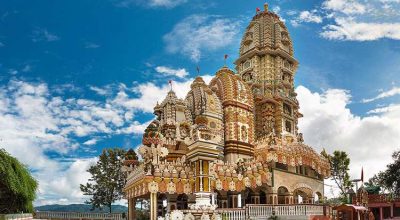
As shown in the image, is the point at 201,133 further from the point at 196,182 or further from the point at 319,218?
the point at 319,218

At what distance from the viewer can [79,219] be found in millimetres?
27875

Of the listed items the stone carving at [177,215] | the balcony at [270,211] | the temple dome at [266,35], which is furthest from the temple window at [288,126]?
the stone carving at [177,215]

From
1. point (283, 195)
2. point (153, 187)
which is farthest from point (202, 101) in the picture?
point (153, 187)

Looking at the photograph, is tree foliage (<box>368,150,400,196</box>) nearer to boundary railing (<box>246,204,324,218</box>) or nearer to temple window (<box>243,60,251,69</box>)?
boundary railing (<box>246,204,324,218</box>)

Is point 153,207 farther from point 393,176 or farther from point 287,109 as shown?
point 393,176

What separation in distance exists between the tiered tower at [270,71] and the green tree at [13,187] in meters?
19.5

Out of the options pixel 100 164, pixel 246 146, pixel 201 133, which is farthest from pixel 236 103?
pixel 100 164

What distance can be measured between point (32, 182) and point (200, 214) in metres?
17.4

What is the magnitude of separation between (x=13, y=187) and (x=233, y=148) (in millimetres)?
16102

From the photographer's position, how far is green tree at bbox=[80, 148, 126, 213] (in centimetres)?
3822

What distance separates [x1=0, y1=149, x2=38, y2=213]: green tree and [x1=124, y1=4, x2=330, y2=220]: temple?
7.65m

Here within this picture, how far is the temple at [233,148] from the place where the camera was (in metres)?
22.0

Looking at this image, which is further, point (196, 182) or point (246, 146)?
point (246, 146)

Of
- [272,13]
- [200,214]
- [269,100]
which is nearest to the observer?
[200,214]
